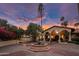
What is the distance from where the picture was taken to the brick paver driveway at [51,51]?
7.07 ft

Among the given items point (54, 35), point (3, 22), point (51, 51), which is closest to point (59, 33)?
point (54, 35)

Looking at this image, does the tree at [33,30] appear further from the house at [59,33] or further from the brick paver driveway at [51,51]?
the brick paver driveway at [51,51]

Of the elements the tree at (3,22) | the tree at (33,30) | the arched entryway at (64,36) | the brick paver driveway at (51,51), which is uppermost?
the tree at (3,22)

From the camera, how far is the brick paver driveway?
2156 millimetres

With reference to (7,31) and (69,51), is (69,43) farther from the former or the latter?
(7,31)

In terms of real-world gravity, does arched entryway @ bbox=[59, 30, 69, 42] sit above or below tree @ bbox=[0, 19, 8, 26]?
below

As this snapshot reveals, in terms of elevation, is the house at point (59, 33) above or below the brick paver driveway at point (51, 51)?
above

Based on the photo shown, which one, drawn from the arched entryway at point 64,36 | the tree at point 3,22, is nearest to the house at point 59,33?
the arched entryway at point 64,36

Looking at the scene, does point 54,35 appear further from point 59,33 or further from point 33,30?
point 33,30

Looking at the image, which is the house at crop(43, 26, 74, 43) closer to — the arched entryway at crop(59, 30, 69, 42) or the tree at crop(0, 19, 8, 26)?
the arched entryway at crop(59, 30, 69, 42)

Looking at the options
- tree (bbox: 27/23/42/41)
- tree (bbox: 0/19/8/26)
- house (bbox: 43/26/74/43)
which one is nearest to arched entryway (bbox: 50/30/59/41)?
house (bbox: 43/26/74/43)

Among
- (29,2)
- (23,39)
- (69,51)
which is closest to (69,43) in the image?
(69,51)

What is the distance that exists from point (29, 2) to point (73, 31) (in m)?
0.66

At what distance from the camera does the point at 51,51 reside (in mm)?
2176
